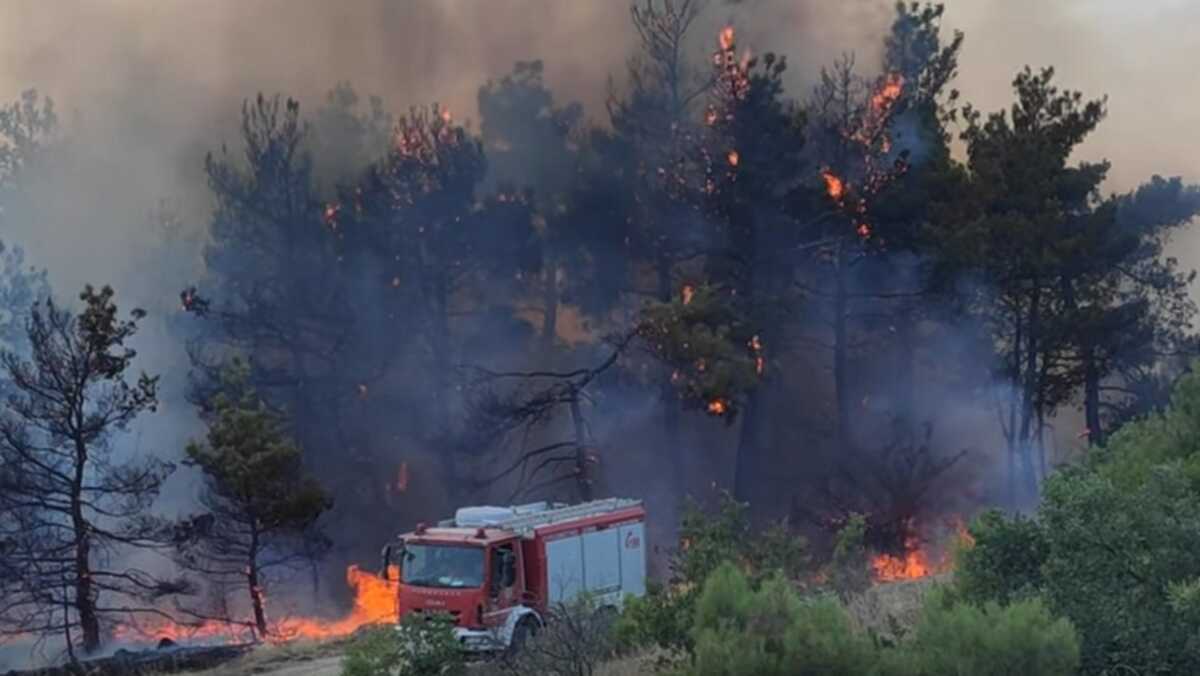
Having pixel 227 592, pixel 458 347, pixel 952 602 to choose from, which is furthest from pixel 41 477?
pixel 952 602

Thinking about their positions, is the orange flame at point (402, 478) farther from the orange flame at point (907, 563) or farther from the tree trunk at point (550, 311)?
the orange flame at point (907, 563)

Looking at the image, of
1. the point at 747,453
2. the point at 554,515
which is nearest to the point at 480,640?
the point at 554,515

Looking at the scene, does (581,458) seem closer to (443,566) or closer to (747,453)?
(747,453)

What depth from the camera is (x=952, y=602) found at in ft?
26.2

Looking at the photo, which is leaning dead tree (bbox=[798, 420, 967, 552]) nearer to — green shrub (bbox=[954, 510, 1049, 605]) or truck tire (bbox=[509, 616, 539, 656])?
truck tire (bbox=[509, 616, 539, 656])

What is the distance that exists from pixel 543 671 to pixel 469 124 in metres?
30.1

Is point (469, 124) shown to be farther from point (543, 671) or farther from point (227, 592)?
point (543, 671)

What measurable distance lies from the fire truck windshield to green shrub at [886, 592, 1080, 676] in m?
9.56

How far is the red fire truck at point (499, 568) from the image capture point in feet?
51.0

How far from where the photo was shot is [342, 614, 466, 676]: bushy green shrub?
34.3 ft

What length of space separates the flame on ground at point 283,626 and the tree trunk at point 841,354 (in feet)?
42.4

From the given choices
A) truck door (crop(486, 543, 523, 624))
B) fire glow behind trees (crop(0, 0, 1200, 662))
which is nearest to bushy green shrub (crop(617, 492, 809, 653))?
truck door (crop(486, 543, 523, 624))

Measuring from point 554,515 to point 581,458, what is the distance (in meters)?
15.6

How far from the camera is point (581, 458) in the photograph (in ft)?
107
